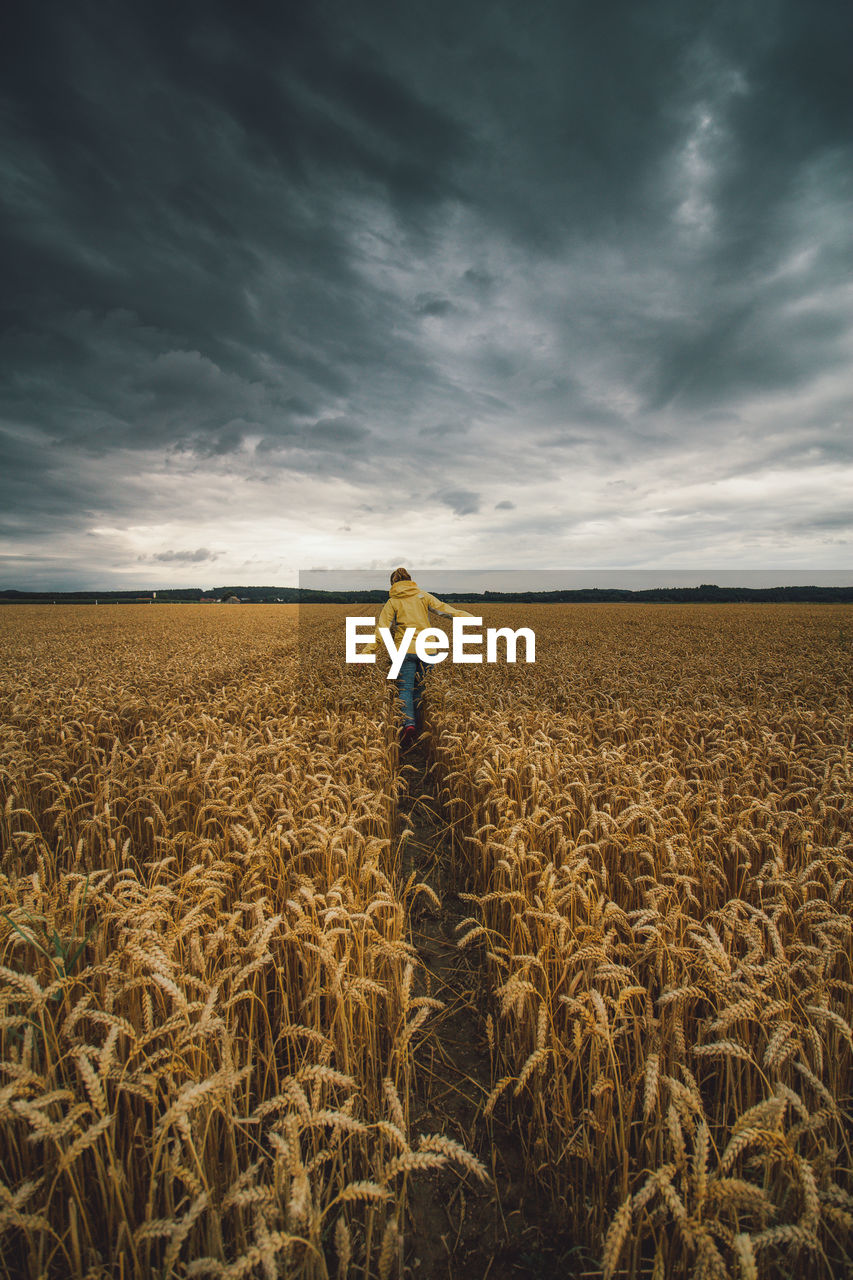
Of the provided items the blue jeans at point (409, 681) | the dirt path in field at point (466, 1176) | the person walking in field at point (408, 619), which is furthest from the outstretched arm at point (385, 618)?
the dirt path in field at point (466, 1176)

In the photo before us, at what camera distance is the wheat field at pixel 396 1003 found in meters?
1.86

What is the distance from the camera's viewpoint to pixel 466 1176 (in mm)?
2523

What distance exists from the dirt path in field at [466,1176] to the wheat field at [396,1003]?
67mm

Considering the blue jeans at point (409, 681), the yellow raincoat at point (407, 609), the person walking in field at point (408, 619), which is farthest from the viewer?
the yellow raincoat at point (407, 609)

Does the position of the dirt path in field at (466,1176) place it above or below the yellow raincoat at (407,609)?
below

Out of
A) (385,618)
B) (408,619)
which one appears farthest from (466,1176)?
(408,619)

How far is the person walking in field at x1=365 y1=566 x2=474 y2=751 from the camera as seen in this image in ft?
32.9

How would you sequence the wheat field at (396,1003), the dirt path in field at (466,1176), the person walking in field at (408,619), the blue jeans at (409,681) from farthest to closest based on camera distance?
the person walking in field at (408,619) → the blue jeans at (409,681) → the dirt path in field at (466,1176) → the wheat field at (396,1003)

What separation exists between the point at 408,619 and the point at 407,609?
22cm

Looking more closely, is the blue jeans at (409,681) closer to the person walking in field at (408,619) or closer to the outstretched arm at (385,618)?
the person walking in field at (408,619)

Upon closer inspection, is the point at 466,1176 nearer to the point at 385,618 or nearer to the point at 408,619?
the point at 385,618

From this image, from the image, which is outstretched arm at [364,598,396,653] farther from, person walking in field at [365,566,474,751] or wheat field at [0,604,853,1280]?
wheat field at [0,604,853,1280]

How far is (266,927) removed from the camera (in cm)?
273

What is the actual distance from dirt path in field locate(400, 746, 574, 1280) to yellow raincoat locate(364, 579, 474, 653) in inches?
267
